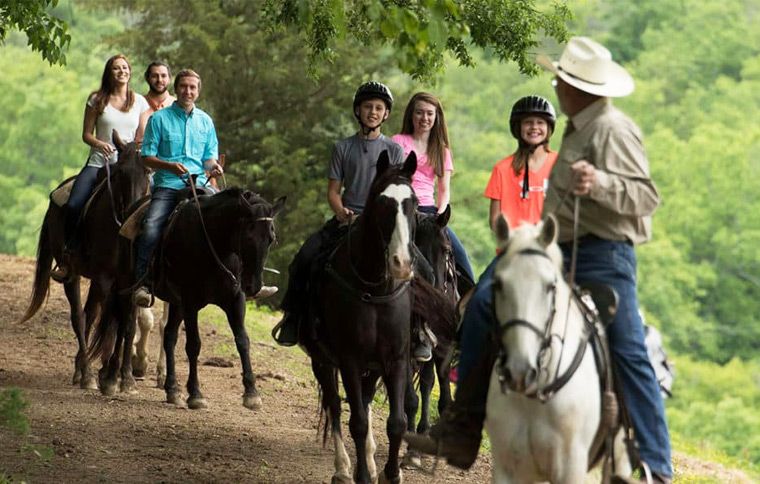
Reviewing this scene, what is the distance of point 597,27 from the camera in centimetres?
9712

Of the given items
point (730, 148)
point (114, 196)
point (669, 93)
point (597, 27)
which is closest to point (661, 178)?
point (730, 148)

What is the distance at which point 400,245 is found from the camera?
915 cm

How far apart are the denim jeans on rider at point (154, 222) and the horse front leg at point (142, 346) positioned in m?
1.59

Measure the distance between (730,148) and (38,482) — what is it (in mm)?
66928

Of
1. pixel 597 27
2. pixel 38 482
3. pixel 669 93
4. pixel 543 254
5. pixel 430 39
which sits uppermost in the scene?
pixel 597 27

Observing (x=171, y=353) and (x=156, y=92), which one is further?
(x=156, y=92)

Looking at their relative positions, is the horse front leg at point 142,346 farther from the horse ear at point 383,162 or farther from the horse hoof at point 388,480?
the horse ear at point 383,162

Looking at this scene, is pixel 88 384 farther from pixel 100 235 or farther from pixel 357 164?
pixel 357 164

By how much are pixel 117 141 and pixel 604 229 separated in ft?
25.2

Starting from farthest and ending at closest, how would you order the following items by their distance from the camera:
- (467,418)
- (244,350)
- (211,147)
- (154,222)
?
(211,147)
(154,222)
(244,350)
(467,418)

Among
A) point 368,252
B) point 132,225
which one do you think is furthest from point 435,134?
point 132,225

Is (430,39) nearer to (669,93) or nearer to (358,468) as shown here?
(358,468)

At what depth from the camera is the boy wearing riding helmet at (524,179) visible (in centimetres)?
930

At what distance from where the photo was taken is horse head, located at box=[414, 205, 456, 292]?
1172 centimetres
